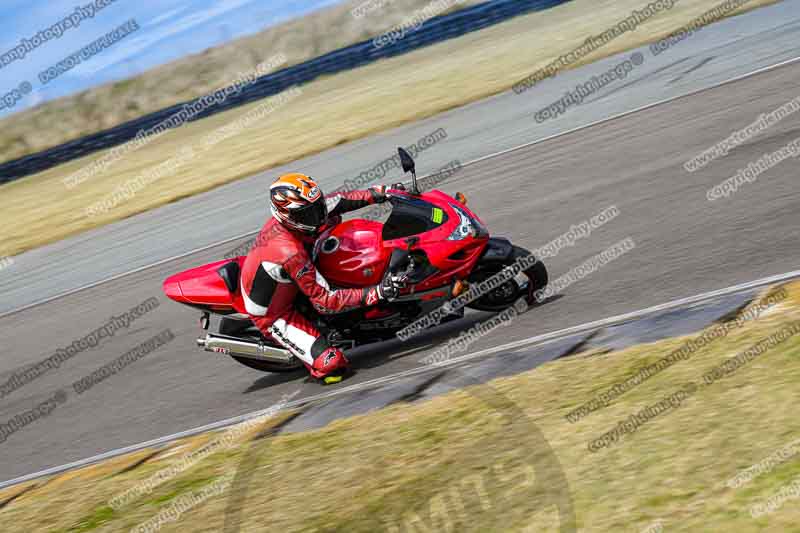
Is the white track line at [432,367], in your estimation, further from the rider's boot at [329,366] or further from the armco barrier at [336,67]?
the armco barrier at [336,67]

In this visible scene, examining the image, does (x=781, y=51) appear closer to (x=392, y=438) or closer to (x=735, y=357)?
(x=735, y=357)

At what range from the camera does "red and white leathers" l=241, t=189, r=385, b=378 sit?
21.8 feet

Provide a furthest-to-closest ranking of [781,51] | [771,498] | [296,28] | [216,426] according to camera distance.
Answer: [296,28] → [781,51] → [216,426] → [771,498]

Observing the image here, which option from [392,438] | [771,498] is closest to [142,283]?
[392,438]

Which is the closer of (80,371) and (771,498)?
(771,498)

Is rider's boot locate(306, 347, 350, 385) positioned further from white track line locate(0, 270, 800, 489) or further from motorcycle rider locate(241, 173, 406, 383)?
white track line locate(0, 270, 800, 489)

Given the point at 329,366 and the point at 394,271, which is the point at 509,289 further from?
the point at 329,366

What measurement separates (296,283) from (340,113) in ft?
57.3

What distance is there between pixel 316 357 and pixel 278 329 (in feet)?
1.33

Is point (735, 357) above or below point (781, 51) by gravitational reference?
below

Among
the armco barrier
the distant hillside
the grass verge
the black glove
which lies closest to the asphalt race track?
the black glove

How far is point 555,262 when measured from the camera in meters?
8.06

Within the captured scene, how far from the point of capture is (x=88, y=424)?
762cm

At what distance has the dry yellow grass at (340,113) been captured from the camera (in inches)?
754
